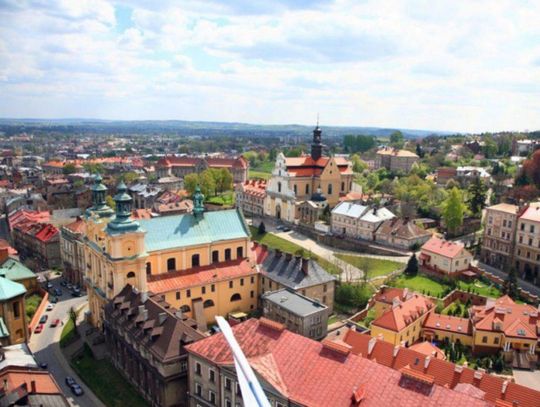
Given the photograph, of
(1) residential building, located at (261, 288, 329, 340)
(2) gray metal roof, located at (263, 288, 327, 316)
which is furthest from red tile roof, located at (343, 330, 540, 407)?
(2) gray metal roof, located at (263, 288, 327, 316)

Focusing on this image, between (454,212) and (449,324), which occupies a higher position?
(454,212)

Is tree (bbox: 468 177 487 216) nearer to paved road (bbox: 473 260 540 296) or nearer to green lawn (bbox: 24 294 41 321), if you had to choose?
paved road (bbox: 473 260 540 296)

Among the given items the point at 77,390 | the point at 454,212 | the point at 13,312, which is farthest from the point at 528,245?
the point at 13,312

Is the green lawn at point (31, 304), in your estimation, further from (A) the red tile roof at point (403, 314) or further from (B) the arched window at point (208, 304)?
(A) the red tile roof at point (403, 314)

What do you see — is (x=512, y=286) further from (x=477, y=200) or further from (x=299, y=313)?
(x=477, y=200)

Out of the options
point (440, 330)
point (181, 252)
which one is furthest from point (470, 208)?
point (181, 252)

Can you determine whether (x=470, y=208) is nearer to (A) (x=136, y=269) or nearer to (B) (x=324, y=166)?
(B) (x=324, y=166)
